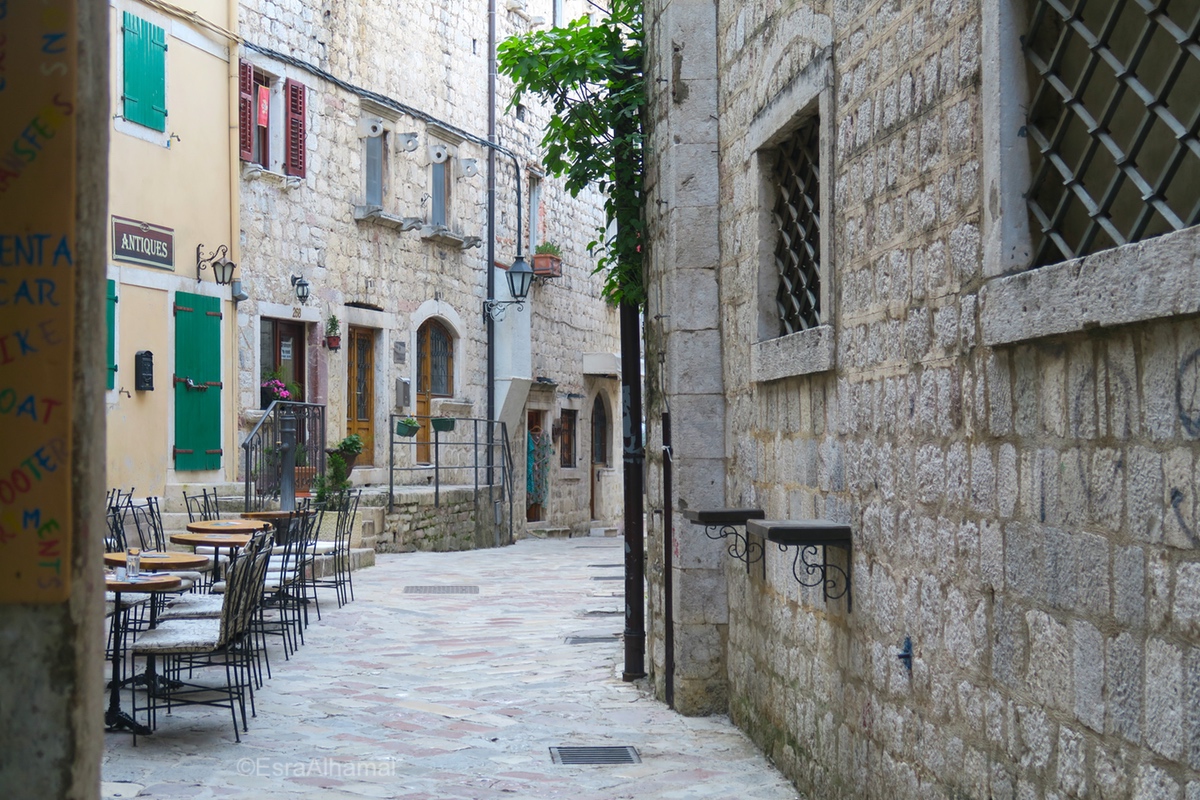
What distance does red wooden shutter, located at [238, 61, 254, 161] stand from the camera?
13938 mm

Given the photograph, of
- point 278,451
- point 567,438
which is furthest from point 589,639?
point 567,438

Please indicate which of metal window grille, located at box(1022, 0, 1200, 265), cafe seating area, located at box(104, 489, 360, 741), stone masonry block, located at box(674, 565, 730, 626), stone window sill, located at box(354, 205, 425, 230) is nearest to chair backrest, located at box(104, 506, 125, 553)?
cafe seating area, located at box(104, 489, 360, 741)

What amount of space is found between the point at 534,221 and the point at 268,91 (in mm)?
7333

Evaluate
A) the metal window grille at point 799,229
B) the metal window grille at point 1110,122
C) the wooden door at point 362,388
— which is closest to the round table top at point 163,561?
the metal window grille at point 799,229

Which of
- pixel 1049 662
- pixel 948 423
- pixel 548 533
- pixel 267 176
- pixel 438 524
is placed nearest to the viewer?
pixel 1049 662

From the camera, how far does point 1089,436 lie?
2.68 m

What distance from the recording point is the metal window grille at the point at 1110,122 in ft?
8.02

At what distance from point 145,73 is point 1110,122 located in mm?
11576

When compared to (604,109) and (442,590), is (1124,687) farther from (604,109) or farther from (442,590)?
(442,590)

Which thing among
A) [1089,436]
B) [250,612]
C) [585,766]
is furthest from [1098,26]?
[250,612]

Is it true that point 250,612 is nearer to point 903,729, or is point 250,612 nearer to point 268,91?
point 903,729

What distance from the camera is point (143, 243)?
12391 millimetres

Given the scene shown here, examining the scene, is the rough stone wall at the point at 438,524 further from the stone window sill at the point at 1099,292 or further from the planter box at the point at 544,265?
the stone window sill at the point at 1099,292

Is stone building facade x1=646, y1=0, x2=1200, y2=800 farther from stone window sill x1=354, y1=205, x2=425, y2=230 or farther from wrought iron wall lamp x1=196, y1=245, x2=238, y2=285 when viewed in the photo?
stone window sill x1=354, y1=205, x2=425, y2=230
